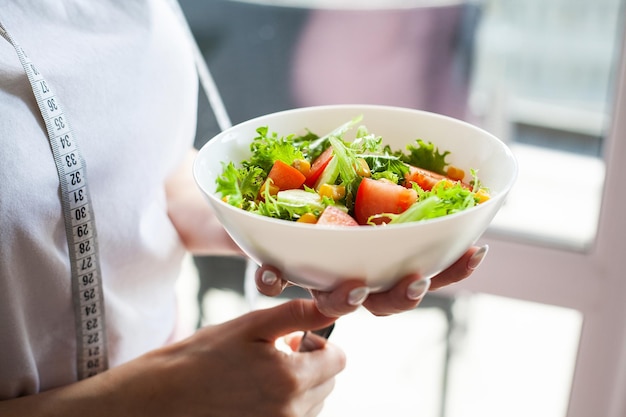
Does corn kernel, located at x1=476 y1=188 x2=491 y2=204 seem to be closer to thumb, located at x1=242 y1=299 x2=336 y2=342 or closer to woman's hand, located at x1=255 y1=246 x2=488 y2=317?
woman's hand, located at x1=255 y1=246 x2=488 y2=317

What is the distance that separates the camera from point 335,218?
0.69 m

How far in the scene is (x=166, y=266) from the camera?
1071 millimetres

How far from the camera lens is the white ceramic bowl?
0.66 meters

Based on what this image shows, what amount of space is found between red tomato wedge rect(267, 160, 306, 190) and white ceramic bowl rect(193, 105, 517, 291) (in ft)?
0.24

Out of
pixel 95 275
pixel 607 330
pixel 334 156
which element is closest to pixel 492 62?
pixel 607 330

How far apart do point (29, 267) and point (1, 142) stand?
6.2 inches

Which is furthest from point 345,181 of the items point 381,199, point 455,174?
point 455,174

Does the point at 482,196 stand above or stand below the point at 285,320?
above

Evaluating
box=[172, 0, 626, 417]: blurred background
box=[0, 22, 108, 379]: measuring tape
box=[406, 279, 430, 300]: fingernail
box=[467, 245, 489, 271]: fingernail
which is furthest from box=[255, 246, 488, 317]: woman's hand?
box=[172, 0, 626, 417]: blurred background

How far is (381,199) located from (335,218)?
6cm

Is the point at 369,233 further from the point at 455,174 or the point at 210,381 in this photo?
the point at 210,381

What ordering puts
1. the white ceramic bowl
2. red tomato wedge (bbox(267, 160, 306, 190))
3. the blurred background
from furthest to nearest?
the blurred background, red tomato wedge (bbox(267, 160, 306, 190)), the white ceramic bowl

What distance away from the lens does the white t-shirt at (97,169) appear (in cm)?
83

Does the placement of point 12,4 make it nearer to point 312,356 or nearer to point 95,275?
point 95,275
